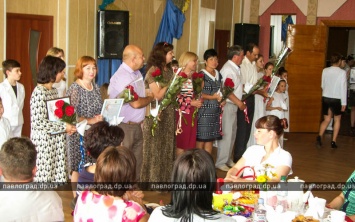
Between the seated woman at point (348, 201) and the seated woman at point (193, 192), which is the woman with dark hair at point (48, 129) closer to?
the seated woman at point (348, 201)

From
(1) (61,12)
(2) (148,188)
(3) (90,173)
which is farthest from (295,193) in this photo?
(1) (61,12)

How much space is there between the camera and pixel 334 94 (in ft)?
30.9

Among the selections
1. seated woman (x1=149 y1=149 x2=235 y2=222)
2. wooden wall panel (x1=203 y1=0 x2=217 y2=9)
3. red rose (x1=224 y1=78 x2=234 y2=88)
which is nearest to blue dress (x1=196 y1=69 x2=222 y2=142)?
red rose (x1=224 y1=78 x2=234 y2=88)

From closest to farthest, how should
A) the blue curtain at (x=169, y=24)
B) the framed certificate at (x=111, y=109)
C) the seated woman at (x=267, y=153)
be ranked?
the seated woman at (x=267, y=153), the framed certificate at (x=111, y=109), the blue curtain at (x=169, y=24)

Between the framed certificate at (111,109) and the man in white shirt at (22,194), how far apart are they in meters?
1.87

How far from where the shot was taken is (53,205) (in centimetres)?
289

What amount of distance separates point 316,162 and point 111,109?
427cm

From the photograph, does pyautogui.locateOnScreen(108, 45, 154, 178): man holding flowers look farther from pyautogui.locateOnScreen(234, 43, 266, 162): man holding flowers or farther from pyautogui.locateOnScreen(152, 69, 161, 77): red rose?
pyautogui.locateOnScreen(234, 43, 266, 162): man holding flowers

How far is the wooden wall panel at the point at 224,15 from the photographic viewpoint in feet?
36.1

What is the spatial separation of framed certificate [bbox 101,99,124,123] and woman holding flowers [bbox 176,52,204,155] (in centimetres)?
135

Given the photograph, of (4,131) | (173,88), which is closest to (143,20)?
(173,88)

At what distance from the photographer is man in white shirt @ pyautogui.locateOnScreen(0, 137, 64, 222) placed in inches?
110

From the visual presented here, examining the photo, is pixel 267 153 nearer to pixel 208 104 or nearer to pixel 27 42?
pixel 208 104

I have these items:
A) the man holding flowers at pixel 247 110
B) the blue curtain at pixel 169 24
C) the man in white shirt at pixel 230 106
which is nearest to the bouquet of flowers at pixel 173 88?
the man in white shirt at pixel 230 106
